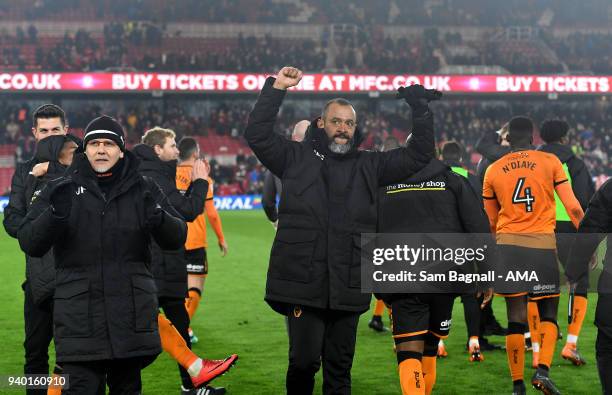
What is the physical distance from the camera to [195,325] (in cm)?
1112

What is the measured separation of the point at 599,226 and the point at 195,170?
2.53 m

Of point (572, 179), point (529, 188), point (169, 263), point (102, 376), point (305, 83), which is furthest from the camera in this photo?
point (305, 83)

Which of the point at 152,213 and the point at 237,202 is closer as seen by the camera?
the point at 152,213

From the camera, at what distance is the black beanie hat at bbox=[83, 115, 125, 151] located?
194 inches

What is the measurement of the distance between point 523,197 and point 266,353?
3166 millimetres

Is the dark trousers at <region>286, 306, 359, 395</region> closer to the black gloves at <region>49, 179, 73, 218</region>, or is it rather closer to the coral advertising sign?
the black gloves at <region>49, 179, 73, 218</region>

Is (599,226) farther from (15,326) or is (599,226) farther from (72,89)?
(72,89)

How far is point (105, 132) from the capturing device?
194 inches

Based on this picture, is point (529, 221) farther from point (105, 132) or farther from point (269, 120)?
point (105, 132)

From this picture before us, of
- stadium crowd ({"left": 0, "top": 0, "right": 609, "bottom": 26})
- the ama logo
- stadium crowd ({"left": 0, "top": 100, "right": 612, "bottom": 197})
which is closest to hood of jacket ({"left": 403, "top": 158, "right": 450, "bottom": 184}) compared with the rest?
the ama logo

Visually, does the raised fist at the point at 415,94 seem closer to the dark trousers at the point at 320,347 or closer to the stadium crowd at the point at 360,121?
the dark trousers at the point at 320,347

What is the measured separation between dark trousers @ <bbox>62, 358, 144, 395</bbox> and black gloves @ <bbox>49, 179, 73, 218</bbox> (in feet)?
2.56

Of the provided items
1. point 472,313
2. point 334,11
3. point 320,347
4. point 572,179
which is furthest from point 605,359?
point 334,11

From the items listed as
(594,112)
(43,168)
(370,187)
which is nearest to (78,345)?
(43,168)
